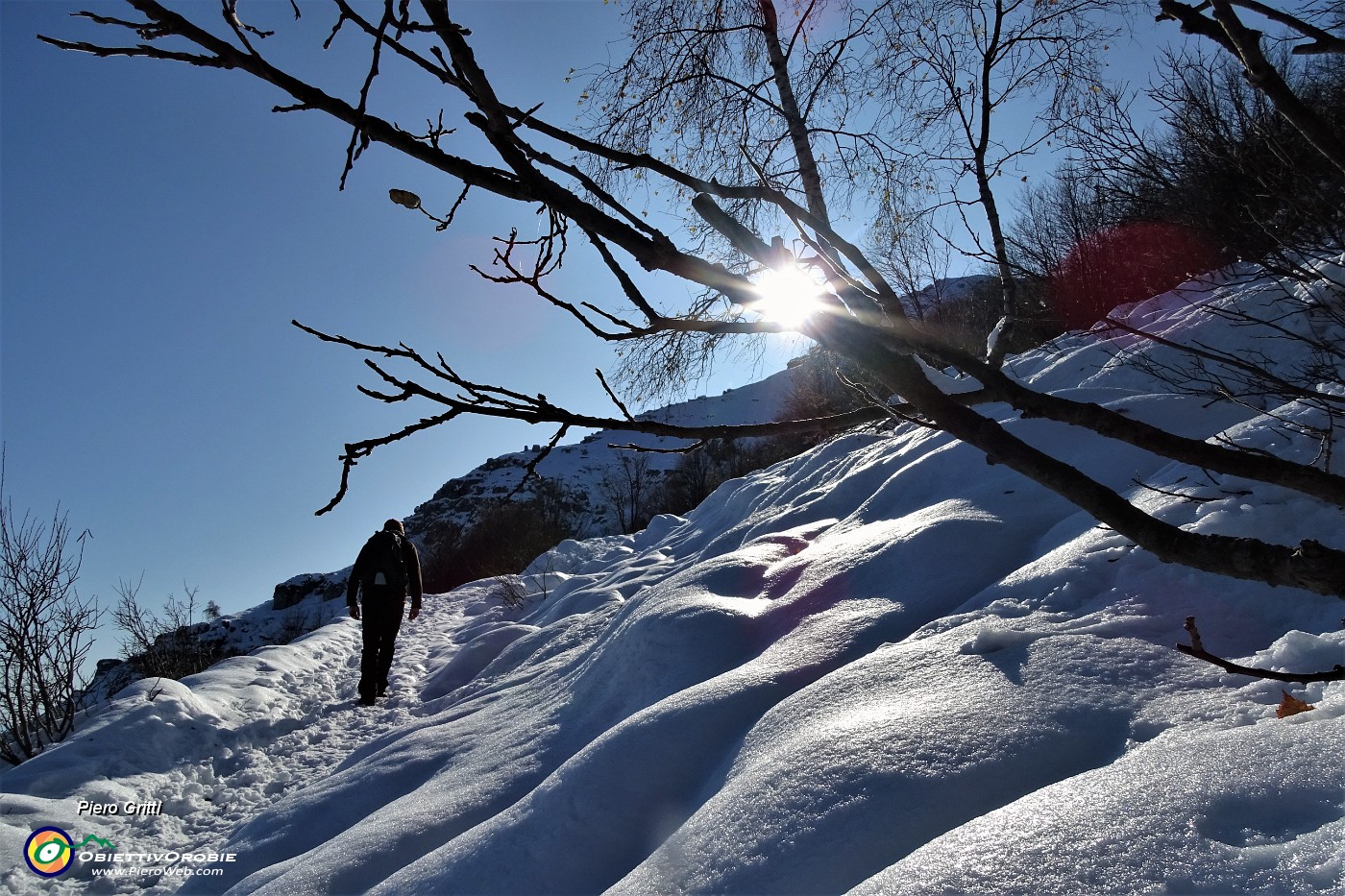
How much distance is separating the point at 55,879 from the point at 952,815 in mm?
4235

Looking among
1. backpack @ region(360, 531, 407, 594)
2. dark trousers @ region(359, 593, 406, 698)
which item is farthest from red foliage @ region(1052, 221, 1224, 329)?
dark trousers @ region(359, 593, 406, 698)

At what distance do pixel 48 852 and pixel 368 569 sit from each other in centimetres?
269

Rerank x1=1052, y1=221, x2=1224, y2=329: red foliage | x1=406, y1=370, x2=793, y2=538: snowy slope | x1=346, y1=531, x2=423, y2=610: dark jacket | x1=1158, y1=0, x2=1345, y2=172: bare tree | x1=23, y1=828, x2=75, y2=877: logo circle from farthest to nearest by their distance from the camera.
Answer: x1=406, y1=370, x2=793, y2=538: snowy slope, x1=1052, y1=221, x2=1224, y2=329: red foliage, x1=346, y1=531, x2=423, y2=610: dark jacket, x1=23, y1=828, x2=75, y2=877: logo circle, x1=1158, y1=0, x2=1345, y2=172: bare tree

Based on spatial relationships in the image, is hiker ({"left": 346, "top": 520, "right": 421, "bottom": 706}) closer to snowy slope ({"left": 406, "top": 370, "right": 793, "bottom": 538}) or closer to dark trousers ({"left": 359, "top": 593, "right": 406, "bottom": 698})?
dark trousers ({"left": 359, "top": 593, "right": 406, "bottom": 698})

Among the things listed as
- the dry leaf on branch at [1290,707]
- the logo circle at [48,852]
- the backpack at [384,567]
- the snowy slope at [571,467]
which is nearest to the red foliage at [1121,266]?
Result: the dry leaf on branch at [1290,707]

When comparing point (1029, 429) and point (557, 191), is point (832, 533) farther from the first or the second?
point (557, 191)

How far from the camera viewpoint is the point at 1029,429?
3488 millimetres

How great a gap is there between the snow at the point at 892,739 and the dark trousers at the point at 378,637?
45.0 inches

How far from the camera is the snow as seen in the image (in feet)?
3.35

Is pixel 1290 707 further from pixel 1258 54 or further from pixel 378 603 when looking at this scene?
pixel 378 603

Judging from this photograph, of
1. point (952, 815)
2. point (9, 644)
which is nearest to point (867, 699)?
point (952, 815)

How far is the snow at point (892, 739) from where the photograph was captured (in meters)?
1.02

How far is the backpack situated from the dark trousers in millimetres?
96

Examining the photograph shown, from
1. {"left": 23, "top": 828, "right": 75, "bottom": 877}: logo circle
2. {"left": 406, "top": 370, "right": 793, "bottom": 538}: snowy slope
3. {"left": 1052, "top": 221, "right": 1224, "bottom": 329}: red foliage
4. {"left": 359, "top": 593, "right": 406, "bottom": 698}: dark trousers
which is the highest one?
{"left": 406, "top": 370, "right": 793, "bottom": 538}: snowy slope
